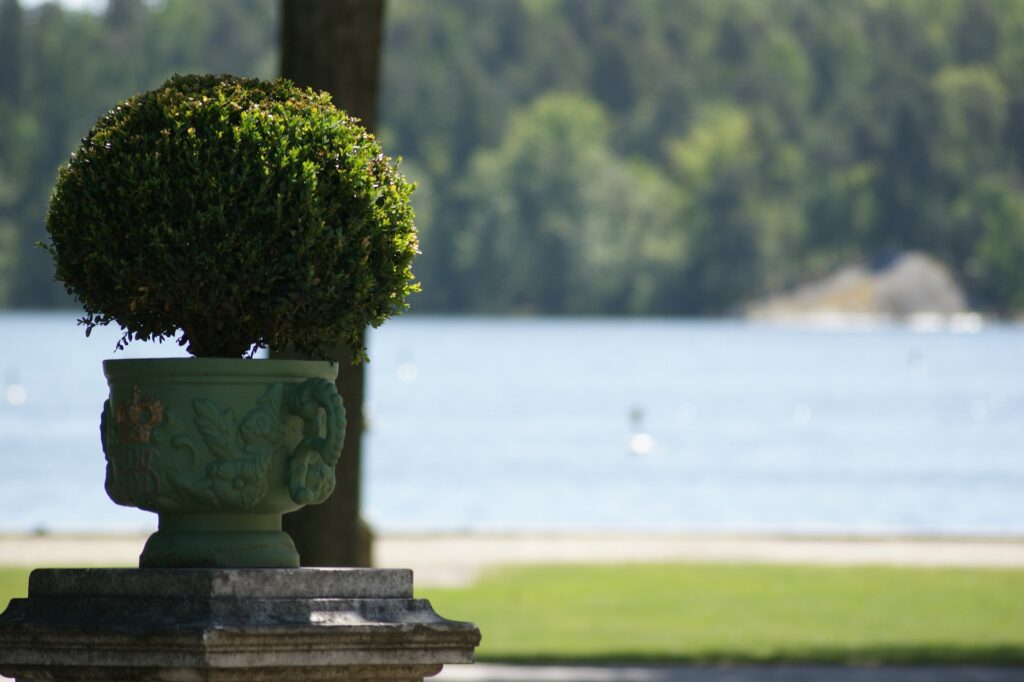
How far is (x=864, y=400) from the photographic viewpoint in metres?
81.0

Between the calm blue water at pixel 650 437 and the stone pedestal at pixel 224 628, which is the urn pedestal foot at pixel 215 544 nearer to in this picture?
the stone pedestal at pixel 224 628

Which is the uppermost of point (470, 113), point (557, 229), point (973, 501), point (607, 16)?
point (607, 16)

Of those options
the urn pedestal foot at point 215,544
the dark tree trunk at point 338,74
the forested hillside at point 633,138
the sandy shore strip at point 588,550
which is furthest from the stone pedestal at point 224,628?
the forested hillside at point 633,138

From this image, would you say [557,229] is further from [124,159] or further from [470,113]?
[124,159]

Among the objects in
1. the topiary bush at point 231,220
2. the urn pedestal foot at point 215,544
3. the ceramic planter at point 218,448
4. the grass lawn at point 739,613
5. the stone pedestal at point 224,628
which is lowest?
the grass lawn at point 739,613

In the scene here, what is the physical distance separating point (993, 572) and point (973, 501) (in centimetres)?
2197

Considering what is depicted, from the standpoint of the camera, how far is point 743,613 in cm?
1495

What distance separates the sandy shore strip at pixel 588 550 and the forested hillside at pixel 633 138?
342ft

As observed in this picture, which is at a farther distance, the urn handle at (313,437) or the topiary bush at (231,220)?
the urn handle at (313,437)

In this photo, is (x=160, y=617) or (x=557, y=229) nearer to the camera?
(x=160, y=617)

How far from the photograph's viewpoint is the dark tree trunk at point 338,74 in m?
9.49

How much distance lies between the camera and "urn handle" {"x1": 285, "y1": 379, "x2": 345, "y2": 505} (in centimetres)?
472

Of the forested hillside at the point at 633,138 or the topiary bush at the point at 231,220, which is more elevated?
the forested hillside at the point at 633,138

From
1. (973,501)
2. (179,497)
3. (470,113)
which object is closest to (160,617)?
(179,497)
